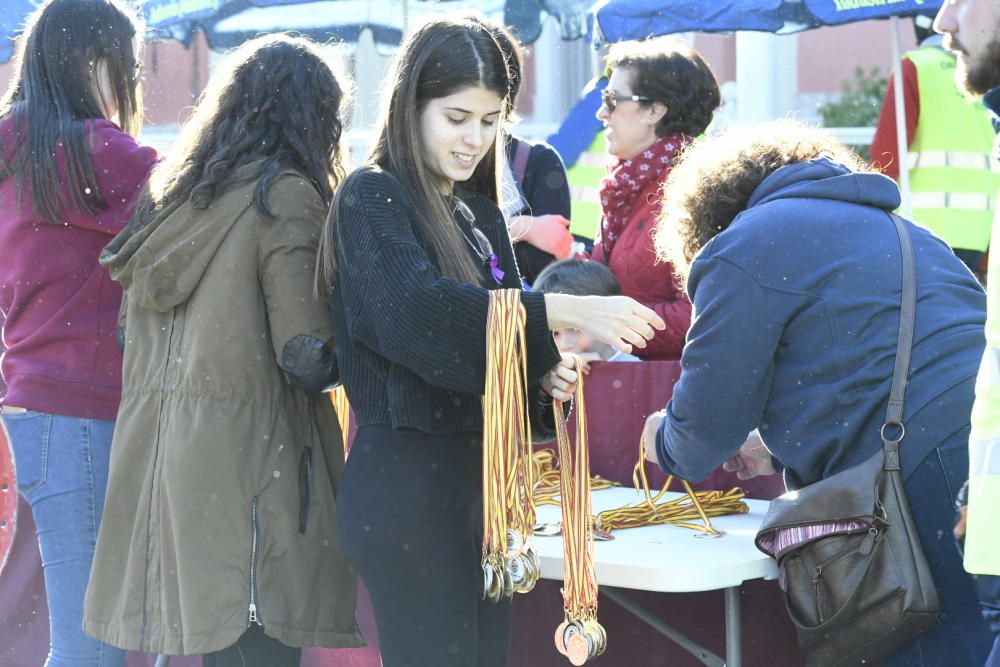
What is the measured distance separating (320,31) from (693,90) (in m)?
2.66

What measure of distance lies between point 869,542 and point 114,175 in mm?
1838

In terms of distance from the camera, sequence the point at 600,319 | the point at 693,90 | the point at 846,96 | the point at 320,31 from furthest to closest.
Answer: the point at 846,96 → the point at 320,31 → the point at 693,90 → the point at 600,319

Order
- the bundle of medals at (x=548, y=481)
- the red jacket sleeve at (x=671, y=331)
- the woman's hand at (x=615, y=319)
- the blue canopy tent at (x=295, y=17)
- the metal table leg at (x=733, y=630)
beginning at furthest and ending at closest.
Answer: the blue canopy tent at (x=295, y=17), the red jacket sleeve at (x=671, y=331), the bundle of medals at (x=548, y=481), the metal table leg at (x=733, y=630), the woman's hand at (x=615, y=319)

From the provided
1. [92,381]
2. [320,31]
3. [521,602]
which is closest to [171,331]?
[92,381]

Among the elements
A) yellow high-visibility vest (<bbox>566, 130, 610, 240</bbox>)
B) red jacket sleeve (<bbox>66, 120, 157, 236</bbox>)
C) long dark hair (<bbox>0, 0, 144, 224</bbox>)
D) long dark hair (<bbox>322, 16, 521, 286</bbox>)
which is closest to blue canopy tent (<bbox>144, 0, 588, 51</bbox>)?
yellow high-visibility vest (<bbox>566, 130, 610, 240</bbox>)

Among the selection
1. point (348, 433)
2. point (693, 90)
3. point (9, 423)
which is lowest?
point (348, 433)

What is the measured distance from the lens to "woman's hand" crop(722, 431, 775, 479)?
9.55 feet

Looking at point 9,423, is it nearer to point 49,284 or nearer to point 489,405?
point 49,284

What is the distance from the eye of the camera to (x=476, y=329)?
87.3 inches

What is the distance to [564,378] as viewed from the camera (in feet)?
7.64

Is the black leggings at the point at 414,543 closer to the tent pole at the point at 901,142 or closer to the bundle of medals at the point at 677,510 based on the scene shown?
the bundle of medals at the point at 677,510

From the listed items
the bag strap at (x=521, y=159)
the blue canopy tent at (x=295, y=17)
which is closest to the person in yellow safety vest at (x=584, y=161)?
the blue canopy tent at (x=295, y=17)

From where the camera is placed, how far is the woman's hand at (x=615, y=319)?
2.11m

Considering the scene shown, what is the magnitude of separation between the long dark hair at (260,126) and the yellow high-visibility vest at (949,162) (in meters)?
3.31
